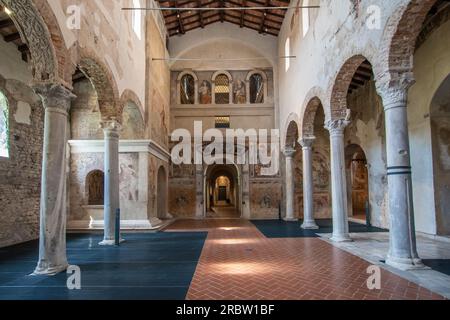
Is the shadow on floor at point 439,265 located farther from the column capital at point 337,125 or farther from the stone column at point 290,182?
the stone column at point 290,182

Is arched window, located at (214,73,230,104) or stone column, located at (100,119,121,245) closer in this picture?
stone column, located at (100,119,121,245)

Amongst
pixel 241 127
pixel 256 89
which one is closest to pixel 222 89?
pixel 256 89

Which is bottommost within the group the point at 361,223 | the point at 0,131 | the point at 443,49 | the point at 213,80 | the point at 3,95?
the point at 361,223

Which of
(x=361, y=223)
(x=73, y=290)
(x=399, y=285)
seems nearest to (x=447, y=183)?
(x=361, y=223)

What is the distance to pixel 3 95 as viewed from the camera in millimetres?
10141

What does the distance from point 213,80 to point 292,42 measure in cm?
614

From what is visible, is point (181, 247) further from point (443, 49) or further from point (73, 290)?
point (443, 49)

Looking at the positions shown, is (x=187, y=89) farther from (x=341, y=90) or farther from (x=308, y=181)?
(x=341, y=90)

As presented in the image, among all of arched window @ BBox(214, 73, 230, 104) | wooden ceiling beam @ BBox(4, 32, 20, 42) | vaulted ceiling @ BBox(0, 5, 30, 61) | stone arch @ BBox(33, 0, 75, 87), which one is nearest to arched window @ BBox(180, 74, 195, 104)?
arched window @ BBox(214, 73, 230, 104)

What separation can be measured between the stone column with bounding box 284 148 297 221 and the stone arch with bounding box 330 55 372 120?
7337 millimetres

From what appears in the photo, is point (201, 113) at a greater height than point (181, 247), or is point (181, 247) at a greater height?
point (201, 113)

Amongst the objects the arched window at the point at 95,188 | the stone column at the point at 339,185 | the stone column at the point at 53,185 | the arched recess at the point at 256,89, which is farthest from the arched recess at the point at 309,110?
the arched window at the point at 95,188

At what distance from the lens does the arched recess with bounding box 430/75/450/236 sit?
32.2 ft

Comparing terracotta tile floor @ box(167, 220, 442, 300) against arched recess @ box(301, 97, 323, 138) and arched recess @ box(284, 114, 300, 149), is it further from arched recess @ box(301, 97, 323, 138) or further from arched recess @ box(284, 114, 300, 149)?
arched recess @ box(284, 114, 300, 149)
